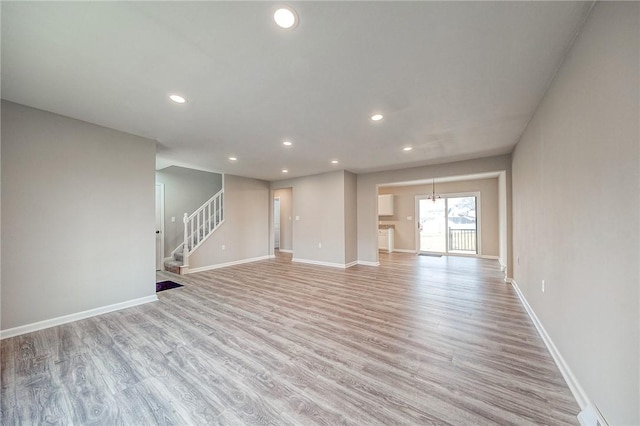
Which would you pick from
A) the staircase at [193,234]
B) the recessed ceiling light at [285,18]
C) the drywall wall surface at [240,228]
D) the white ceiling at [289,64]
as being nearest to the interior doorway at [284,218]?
the drywall wall surface at [240,228]

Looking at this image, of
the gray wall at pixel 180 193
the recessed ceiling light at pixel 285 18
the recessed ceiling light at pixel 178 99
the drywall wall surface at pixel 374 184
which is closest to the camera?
the recessed ceiling light at pixel 285 18

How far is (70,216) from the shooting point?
9.32 feet

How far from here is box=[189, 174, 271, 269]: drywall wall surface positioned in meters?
5.75

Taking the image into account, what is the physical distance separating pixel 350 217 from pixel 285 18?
195 inches

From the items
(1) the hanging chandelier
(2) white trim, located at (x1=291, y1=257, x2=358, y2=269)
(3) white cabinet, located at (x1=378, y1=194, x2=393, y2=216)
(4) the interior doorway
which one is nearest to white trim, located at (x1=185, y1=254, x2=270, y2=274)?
(2) white trim, located at (x1=291, y1=257, x2=358, y2=269)

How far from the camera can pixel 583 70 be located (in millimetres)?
1486

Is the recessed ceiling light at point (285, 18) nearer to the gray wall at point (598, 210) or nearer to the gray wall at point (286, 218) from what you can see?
the gray wall at point (598, 210)

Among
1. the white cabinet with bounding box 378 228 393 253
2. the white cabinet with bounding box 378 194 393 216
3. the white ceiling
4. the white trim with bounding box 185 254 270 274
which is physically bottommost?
the white trim with bounding box 185 254 270 274

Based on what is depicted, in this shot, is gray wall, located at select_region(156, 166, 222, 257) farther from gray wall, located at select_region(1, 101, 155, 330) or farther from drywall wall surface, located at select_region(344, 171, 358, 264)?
drywall wall surface, located at select_region(344, 171, 358, 264)

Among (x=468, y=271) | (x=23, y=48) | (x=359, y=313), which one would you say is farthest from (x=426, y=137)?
(x=23, y=48)

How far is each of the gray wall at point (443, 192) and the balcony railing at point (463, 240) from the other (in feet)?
0.89

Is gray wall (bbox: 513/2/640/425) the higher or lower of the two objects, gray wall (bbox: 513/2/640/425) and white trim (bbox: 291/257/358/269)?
the higher

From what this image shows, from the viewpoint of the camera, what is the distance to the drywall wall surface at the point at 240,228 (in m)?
5.75

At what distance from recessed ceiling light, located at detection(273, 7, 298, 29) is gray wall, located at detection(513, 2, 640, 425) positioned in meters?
1.66
